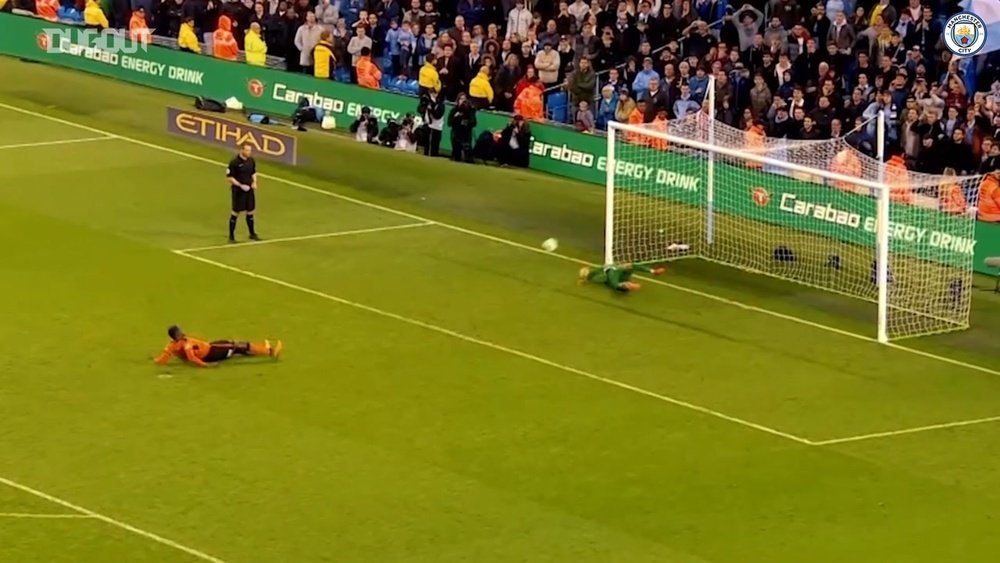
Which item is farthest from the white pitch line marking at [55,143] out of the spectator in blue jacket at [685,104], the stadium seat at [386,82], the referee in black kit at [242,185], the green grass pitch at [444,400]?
the spectator in blue jacket at [685,104]

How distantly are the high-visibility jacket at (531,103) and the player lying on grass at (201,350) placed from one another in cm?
1404

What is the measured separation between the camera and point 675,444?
23.6 metres

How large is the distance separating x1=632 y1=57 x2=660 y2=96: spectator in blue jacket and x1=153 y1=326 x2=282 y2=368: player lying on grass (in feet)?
45.1

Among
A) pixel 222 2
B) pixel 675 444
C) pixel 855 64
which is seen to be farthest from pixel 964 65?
pixel 222 2

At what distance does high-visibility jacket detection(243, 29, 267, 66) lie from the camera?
A: 145 feet

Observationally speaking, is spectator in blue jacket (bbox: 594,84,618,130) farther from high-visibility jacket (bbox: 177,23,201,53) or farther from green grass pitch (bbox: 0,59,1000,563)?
high-visibility jacket (bbox: 177,23,201,53)

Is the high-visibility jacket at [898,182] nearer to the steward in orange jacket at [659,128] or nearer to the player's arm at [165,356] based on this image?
the steward in orange jacket at [659,128]

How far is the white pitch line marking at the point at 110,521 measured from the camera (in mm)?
19812

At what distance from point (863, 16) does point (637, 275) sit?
29.8 feet

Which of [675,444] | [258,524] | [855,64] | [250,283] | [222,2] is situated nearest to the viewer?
[258,524]

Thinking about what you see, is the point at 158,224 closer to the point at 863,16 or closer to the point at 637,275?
the point at 637,275

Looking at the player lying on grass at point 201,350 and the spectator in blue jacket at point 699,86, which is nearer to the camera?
the player lying on grass at point 201,350

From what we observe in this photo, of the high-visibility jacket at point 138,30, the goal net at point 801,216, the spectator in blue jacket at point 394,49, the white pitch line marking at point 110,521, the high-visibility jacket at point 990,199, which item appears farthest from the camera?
the high-visibility jacket at point 138,30

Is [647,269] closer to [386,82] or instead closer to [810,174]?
[810,174]
